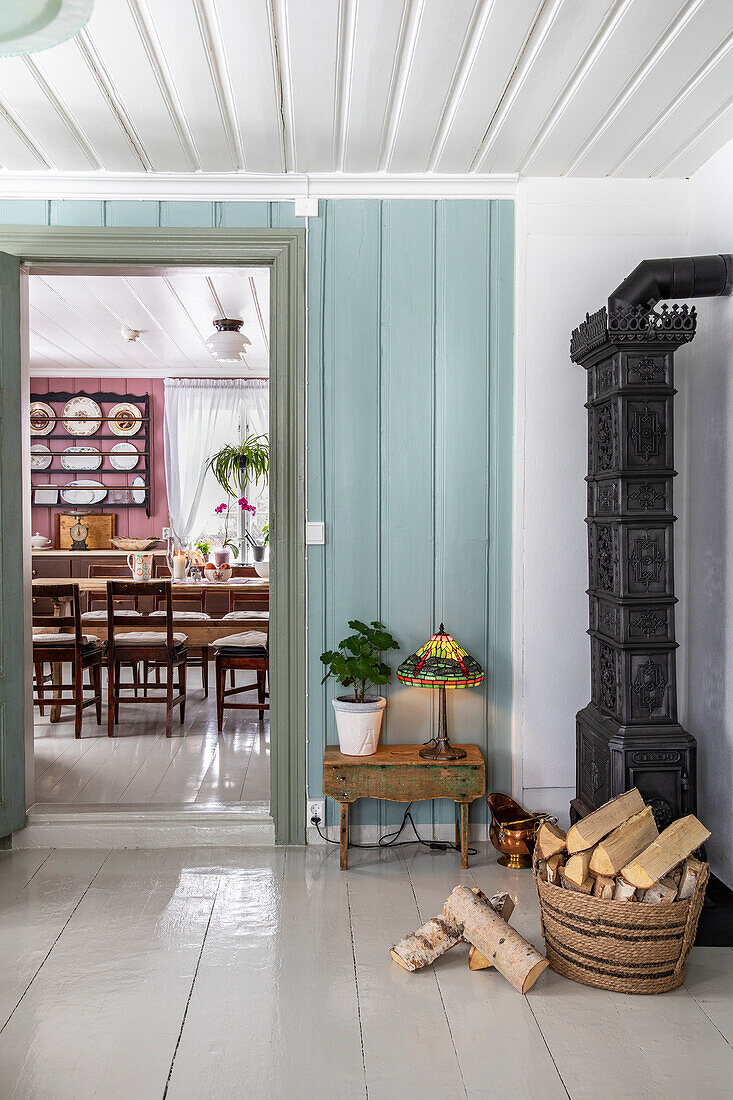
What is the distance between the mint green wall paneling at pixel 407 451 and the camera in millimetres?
3572

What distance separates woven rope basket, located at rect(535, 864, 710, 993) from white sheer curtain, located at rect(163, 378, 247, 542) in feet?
21.3

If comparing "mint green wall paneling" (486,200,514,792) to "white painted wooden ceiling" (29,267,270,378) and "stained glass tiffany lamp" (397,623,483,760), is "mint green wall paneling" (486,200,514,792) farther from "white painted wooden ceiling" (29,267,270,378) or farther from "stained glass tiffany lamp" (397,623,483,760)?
"white painted wooden ceiling" (29,267,270,378)

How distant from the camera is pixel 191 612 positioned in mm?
6570

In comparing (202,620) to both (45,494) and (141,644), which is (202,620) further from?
(45,494)

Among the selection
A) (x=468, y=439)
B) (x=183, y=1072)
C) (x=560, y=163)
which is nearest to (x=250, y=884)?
→ (x=183, y=1072)

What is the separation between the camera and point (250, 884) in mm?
3225

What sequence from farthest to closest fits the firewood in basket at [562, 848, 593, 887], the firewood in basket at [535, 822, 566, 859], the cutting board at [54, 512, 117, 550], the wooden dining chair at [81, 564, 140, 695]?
the cutting board at [54, 512, 117, 550], the wooden dining chair at [81, 564, 140, 695], the firewood in basket at [535, 822, 566, 859], the firewood in basket at [562, 848, 593, 887]

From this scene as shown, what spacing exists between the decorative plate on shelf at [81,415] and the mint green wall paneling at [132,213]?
4936 mm

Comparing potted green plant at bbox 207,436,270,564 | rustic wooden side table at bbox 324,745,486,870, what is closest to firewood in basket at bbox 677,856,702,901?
rustic wooden side table at bbox 324,745,486,870

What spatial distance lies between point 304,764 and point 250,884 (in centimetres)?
57

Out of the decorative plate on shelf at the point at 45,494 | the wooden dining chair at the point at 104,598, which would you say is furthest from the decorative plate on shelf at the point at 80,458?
the wooden dining chair at the point at 104,598

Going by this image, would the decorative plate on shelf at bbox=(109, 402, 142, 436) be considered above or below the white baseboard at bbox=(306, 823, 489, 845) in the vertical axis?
above

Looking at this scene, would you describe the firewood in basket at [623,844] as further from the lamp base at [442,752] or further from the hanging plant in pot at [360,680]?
the hanging plant in pot at [360,680]

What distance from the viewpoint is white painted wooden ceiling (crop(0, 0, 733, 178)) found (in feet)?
7.86
